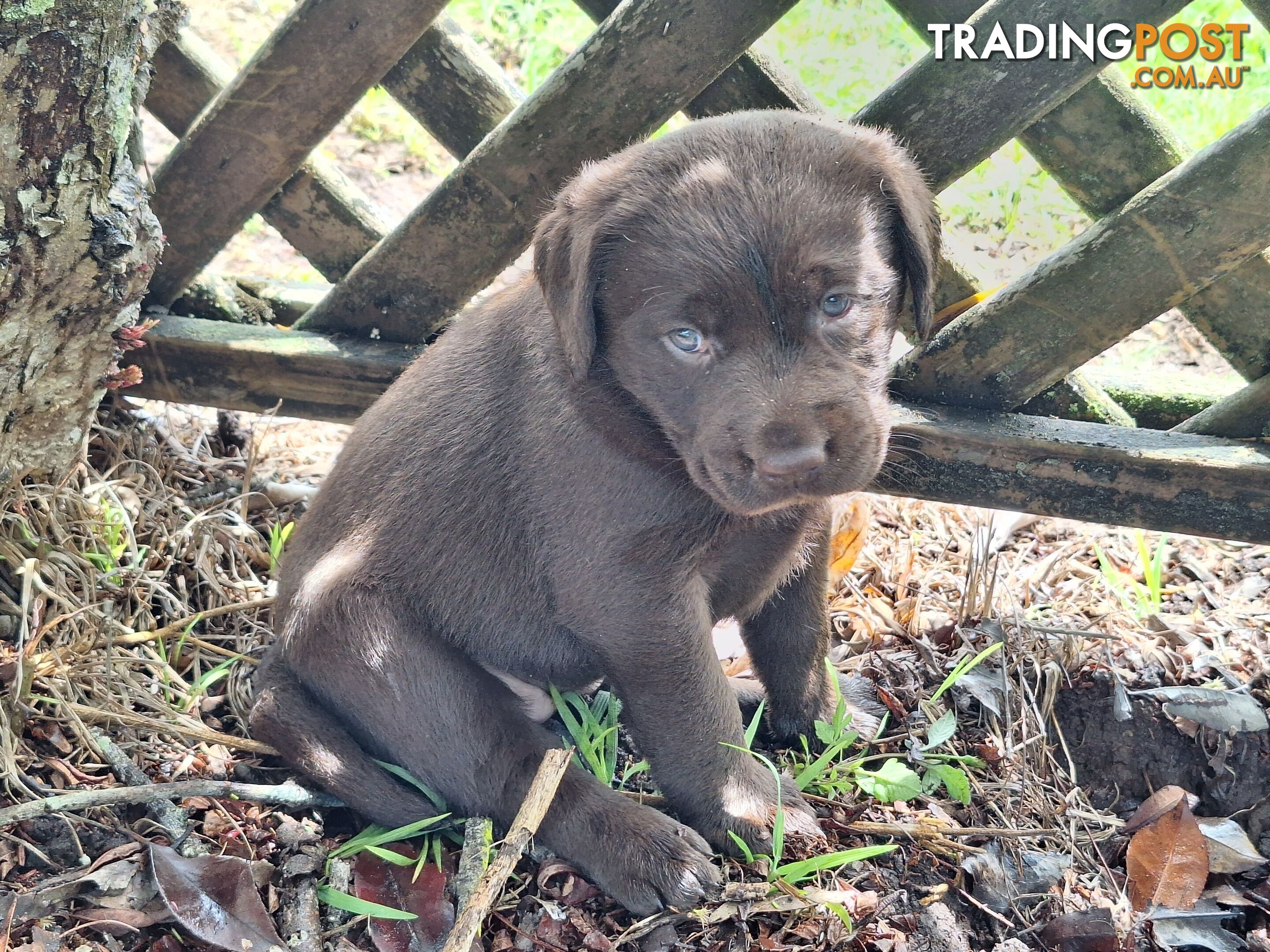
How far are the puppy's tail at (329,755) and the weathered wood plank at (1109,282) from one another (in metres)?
1.65

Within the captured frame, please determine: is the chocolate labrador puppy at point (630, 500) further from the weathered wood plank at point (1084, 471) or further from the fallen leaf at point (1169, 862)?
the fallen leaf at point (1169, 862)

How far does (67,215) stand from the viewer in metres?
2.51

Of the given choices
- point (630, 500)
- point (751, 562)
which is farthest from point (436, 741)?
point (751, 562)

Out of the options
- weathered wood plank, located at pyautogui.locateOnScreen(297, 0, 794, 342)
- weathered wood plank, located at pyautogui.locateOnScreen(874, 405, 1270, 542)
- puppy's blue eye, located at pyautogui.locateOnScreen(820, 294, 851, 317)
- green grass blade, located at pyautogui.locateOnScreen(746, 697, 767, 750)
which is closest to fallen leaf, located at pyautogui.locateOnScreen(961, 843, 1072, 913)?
green grass blade, located at pyautogui.locateOnScreen(746, 697, 767, 750)

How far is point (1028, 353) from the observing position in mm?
2871

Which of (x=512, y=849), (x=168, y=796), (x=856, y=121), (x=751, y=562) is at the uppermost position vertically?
(x=856, y=121)

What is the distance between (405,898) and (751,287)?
1.47 meters

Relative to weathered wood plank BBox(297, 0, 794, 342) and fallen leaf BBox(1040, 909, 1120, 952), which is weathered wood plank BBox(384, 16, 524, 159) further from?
fallen leaf BBox(1040, 909, 1120, 952)

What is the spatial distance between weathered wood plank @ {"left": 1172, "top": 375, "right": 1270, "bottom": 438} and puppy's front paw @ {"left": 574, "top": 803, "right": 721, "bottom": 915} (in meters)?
1.69

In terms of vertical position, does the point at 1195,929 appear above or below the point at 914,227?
below

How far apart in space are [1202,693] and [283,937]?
2317 millimetres

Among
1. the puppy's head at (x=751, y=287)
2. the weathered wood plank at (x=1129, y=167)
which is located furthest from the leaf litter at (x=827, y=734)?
the puppy's head at (x=751, y=287)

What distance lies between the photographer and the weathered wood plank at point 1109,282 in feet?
8.41

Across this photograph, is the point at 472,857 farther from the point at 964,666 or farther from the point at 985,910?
the point at 964,666
